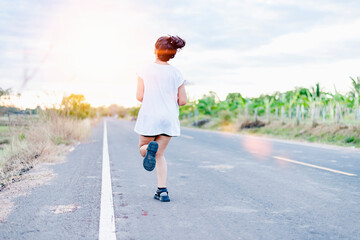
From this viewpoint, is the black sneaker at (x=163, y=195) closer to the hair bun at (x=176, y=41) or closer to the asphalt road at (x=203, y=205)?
the asphalt road at (x=203, y=205)

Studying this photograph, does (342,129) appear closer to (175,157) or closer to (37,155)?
(175,157)

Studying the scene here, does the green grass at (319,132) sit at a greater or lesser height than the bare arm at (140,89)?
lesser

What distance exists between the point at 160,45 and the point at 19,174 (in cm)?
380

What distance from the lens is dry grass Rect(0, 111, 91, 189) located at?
6836 millimetres

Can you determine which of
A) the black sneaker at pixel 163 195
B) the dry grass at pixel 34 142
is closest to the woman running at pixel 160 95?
the black sneaker at pixel 163 195

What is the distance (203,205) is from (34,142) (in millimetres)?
6906

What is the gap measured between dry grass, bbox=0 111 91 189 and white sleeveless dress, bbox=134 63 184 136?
9.16 ft

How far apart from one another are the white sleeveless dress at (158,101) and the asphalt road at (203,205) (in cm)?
95

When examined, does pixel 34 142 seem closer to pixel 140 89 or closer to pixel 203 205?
pixel 140 89

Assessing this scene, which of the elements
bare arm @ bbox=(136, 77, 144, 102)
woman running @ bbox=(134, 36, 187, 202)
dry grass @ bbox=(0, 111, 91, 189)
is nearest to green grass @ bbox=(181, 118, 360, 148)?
dry grass @ bbox=(0, 111, 91, 189)

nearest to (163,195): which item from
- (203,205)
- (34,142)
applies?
(203,205)

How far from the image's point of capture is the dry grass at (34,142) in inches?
269

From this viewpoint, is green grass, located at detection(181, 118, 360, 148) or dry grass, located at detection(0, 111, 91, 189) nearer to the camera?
dry grass, located at detection(0, 111, 91, 189)

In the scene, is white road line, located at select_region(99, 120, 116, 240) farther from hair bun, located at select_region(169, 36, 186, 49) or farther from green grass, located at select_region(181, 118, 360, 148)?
green grass, located at select_region(181, 118, 360, 148)
